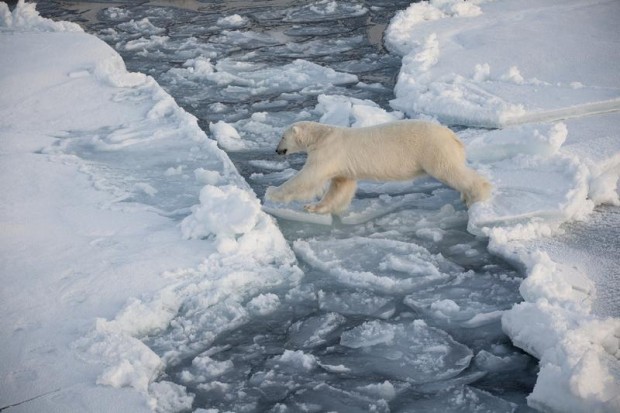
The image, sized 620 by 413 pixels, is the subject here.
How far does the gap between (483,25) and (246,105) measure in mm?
3427

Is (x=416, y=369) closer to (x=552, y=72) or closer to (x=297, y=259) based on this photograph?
(x=297, y=259)

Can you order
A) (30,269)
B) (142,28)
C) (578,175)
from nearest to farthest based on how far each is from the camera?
(30,269) → (578,175) → (142,28)

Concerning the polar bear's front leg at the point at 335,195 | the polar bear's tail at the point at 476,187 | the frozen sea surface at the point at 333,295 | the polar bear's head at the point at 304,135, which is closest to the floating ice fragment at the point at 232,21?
the frozen sea surface at the point at 333,295

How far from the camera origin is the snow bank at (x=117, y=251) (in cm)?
351

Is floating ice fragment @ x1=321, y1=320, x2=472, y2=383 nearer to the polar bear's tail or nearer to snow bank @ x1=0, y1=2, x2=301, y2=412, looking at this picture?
snow bank @ x1=0, y1=2, x2=301, y2=412

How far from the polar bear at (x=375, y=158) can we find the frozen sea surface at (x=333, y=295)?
0.78 feet

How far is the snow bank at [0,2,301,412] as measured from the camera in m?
3.51

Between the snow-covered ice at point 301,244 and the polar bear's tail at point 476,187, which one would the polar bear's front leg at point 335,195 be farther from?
the polar bear's tail at point 476,187

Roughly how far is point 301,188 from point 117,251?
1297 millimetres

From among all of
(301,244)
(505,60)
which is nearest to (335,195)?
(301,244)

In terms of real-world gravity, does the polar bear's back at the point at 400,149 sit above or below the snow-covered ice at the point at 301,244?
above

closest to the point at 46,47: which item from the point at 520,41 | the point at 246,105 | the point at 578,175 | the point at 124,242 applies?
the point at 246,105

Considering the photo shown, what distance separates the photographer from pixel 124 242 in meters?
4.71

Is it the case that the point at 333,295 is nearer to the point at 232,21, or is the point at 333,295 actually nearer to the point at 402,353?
the point at 402,353
